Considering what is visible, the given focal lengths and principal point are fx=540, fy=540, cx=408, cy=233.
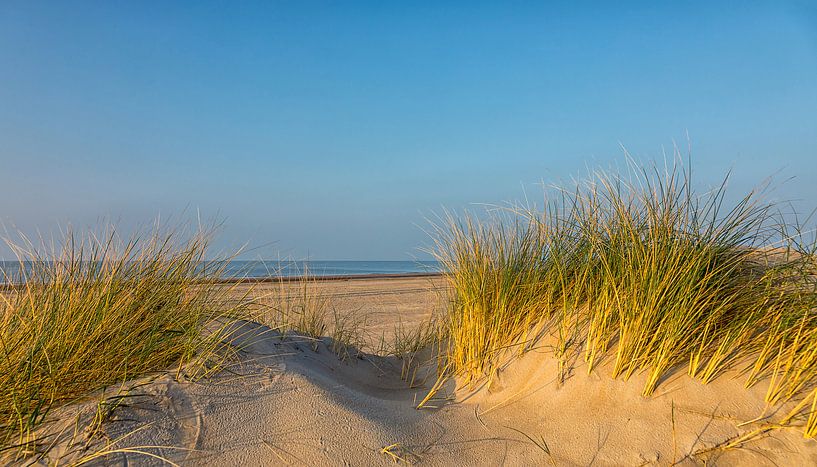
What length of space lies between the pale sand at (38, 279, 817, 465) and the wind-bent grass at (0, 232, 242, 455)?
6.8 inches

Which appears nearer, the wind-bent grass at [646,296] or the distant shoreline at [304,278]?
the wind-bent grass at [646,296]

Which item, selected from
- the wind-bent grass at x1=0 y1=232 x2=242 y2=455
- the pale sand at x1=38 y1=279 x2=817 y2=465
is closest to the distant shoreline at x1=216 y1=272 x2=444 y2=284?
the wind-bent grass at x1=0 y1=232 x2=242 y2=455

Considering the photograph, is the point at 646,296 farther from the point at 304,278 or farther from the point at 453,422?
the point at 304,278

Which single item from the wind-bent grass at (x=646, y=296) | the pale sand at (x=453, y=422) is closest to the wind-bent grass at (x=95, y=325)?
the pale sand at (x=453, y=422)

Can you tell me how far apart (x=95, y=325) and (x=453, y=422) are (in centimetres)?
177

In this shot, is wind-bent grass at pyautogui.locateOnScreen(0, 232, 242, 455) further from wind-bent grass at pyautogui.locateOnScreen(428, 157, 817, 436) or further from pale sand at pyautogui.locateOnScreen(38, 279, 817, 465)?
wind-bent grass at pyautogui.locateOnScreen(428, 157, 817, 436)

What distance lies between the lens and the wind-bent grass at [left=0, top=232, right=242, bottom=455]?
2.22 m

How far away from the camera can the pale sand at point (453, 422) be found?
2223 millimetres

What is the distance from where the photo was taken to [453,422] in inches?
106

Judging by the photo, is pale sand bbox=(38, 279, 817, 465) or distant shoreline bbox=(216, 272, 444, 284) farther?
distant shoreline bbox=(216, 272, 444, 284)

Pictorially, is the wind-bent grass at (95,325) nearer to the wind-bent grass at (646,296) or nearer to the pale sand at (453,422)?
the pale sand at (453,422)

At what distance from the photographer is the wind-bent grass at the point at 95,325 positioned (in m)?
2.22

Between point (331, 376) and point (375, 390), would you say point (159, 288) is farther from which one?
point (375, 390)

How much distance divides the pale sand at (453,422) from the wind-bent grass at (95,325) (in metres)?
0.17
